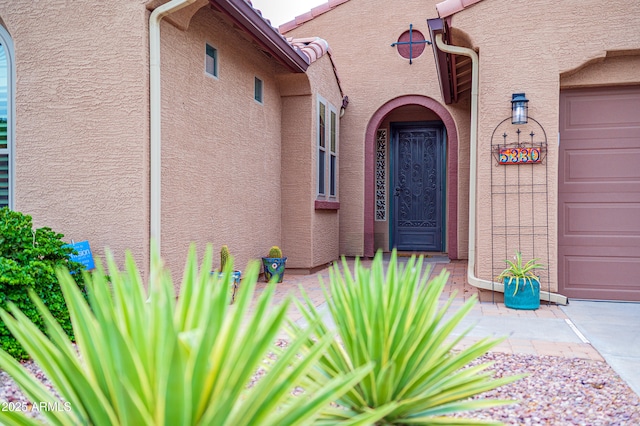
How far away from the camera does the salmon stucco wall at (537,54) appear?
5469 mm

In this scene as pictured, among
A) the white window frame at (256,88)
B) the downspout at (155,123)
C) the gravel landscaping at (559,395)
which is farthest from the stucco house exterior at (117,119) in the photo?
the gravel landscaping at (559,395)

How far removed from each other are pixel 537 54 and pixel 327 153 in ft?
13.4

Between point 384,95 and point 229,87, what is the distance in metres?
4.52

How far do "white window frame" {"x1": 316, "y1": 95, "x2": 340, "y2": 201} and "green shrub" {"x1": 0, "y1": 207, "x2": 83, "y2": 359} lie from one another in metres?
4.75

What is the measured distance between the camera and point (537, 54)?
5633 mm

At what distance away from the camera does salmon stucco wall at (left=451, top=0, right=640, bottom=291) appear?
5.47 meters

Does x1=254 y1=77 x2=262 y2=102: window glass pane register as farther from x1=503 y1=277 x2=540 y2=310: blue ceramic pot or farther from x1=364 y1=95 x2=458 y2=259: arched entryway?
x1=503 y1=277 x2=540 y2=310: blue ceramic pot

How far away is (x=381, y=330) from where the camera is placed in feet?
5.50

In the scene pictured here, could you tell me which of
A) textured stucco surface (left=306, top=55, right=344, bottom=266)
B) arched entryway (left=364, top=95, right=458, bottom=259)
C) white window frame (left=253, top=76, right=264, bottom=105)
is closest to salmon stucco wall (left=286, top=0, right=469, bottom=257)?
arched entryway (left=364, top=95, right=458, bottom=259)

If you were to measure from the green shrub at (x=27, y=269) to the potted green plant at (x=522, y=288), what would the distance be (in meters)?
4.10

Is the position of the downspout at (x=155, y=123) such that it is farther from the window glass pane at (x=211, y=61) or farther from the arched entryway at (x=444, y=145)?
the arched entryway at (x=444, y=145)

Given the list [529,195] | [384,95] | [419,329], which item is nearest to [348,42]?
[384,95]

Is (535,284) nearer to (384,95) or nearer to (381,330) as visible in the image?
(381,330)

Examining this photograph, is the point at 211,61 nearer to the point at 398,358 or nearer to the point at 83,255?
the point at 83,255
